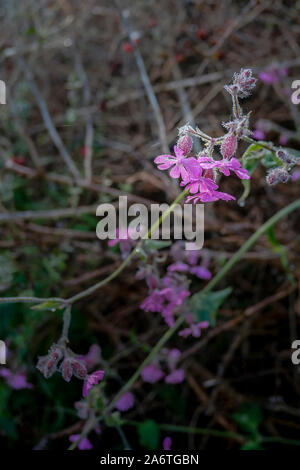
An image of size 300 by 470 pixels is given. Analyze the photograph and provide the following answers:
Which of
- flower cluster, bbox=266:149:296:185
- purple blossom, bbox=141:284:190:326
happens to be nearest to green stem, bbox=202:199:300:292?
purple blossom, bbox=141:284:190:326

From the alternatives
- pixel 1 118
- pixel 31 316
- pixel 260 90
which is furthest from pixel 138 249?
pixel 260 90

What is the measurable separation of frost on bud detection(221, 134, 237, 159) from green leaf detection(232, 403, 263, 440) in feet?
3.76

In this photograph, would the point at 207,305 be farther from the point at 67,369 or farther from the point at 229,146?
the point at 229,146

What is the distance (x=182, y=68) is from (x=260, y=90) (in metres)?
0.49

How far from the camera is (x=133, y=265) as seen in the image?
1.83 metres

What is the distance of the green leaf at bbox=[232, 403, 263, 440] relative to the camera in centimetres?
154

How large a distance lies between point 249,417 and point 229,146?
1226mm

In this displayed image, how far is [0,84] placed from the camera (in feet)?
7.18

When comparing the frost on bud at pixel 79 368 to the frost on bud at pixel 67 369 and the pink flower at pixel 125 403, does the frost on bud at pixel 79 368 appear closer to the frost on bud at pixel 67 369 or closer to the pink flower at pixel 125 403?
the frost on bud at pixel 67 369

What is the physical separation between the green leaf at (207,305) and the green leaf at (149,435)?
52 cm

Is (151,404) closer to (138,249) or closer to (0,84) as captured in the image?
(138,249)

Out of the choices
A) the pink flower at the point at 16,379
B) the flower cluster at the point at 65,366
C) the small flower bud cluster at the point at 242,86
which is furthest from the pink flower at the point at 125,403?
the small flower bud cluster at the point at 242,86
